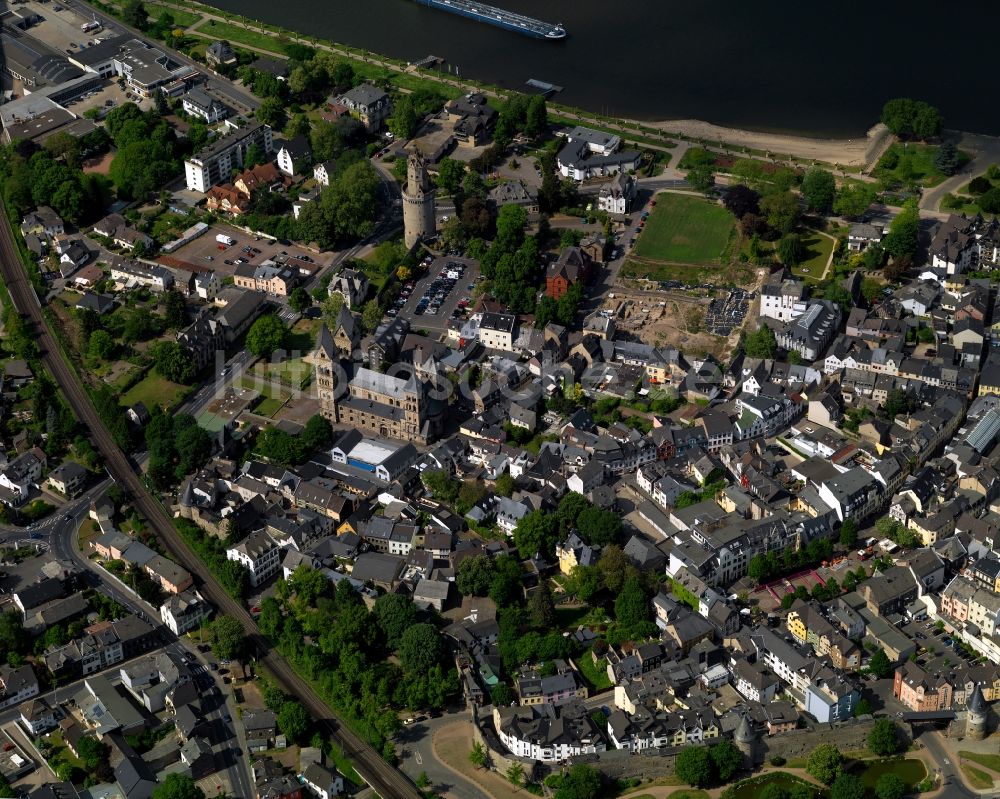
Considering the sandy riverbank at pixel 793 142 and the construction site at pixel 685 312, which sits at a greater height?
the sandy riverbank at pixel 793 142

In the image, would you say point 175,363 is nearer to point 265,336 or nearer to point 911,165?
point 265,336

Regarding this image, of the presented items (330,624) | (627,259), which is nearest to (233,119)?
(627,259)

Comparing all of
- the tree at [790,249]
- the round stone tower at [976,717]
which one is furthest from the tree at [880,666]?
the tree at [790,249]

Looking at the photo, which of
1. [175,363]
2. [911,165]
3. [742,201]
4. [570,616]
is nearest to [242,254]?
[175,363]

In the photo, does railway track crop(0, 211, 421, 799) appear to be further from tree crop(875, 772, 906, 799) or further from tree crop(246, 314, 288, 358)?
tree crop(875, 772, 906, 799)

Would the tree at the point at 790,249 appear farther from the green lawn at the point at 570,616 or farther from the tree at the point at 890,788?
the tree at the point at 890,788


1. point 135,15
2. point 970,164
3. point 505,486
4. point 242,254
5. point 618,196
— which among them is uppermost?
point 970,164
